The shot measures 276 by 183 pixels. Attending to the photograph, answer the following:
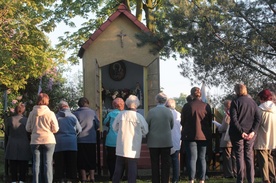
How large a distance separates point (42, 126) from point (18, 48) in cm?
692

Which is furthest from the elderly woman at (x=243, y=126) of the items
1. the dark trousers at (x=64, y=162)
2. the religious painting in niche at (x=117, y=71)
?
the religious painting in niche at (x=117, y=71)

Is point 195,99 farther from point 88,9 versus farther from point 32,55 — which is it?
point 88,9

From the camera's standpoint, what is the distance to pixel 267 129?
959 centimetres

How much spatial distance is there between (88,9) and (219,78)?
1558 cm

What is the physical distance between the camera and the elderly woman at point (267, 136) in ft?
31.4

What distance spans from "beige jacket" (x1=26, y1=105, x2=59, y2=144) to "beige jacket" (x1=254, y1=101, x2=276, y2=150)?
3.78m

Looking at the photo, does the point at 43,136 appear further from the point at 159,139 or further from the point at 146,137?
the point at 159,139

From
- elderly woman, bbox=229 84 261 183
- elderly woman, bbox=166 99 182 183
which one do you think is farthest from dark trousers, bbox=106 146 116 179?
elderly woman, bbox=229 84 261 183

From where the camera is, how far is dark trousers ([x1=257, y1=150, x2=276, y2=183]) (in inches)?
374

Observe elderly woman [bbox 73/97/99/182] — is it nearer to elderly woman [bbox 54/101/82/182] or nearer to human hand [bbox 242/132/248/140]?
elderly woman [bbox 54/101/82/182]

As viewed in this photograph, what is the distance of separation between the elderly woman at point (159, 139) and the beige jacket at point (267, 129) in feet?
5.47

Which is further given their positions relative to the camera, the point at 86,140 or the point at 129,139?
the point at 86,140

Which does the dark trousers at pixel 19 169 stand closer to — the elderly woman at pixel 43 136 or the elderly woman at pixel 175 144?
the elderly woman at pixel 43 136

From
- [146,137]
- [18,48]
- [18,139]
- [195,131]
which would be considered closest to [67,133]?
[18,139]
